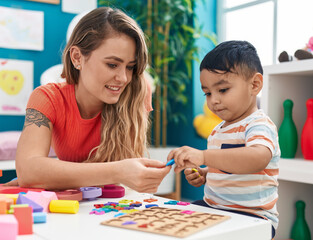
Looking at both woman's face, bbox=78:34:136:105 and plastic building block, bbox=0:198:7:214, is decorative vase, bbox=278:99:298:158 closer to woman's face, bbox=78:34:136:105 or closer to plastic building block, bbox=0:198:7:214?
woman's face, bbox=78:34:136:105

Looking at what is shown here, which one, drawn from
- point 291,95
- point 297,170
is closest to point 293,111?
point 291,95

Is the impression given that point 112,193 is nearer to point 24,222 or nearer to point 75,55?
point 24,222

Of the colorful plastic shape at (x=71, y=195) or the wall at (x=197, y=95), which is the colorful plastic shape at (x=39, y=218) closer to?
the colorful plastic shape at (x=71, y=195)

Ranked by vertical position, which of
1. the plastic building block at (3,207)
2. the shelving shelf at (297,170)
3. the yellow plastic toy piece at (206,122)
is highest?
the yellow plastic toy piece at (206,122)

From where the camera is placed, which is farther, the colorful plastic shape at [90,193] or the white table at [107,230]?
the colorful plastic shape at [90,193]

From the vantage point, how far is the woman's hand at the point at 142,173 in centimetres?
94

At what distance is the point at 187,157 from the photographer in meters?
0.93

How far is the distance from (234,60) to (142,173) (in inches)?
17.3

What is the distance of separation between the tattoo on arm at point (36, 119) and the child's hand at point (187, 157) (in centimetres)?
48

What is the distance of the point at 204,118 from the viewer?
327 cm

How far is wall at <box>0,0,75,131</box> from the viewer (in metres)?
3.20

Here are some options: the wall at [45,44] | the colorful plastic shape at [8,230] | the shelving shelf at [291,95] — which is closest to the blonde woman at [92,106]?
the colorful plastic shape at [8,230]

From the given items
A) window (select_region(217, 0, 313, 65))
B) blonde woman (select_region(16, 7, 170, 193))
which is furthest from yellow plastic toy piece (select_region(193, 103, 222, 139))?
blonde woman (select_region(16, 7, 170, 193))

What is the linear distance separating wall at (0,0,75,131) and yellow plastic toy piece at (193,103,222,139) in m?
1.34
